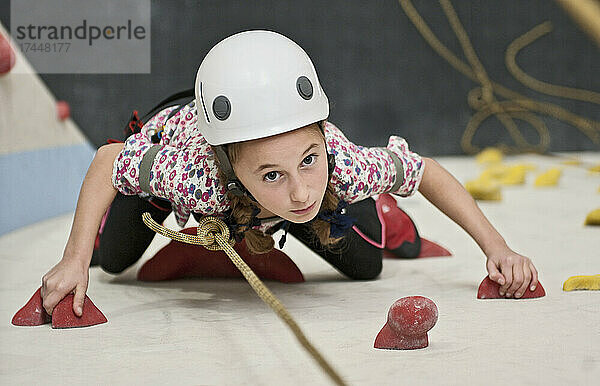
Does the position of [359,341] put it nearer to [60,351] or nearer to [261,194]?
[261,194]

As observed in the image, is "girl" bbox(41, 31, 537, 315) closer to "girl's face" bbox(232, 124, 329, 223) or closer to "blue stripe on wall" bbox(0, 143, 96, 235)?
"girl's face" bbox(232, 124, 329, 223)

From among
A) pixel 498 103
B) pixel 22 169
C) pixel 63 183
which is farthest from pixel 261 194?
pixel 498 103

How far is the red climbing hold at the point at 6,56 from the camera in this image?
1.66 meters

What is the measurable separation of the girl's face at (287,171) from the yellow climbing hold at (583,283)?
41 centimetres

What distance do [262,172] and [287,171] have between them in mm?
32

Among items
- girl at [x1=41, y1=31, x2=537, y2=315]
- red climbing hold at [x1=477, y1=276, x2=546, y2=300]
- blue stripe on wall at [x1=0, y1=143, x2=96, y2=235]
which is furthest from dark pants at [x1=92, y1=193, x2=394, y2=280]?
blue stripe on wall at [x1=0, y1=143, x2=96, y2=235]

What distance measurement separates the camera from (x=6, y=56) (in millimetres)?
1673

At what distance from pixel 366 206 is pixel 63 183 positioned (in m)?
1.16

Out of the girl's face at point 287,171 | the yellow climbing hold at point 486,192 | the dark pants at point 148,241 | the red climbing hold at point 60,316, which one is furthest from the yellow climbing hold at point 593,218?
the red climbing hold at point 60,316

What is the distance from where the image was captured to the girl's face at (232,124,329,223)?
0.88 metres

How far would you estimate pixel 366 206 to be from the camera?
1.29m

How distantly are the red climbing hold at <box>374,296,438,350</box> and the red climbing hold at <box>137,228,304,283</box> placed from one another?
16.9 inches

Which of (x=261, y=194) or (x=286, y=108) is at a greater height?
(x=286, y=108)

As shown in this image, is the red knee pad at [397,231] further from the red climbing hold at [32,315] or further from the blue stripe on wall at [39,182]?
the blue stripe on wall at [39,182]
